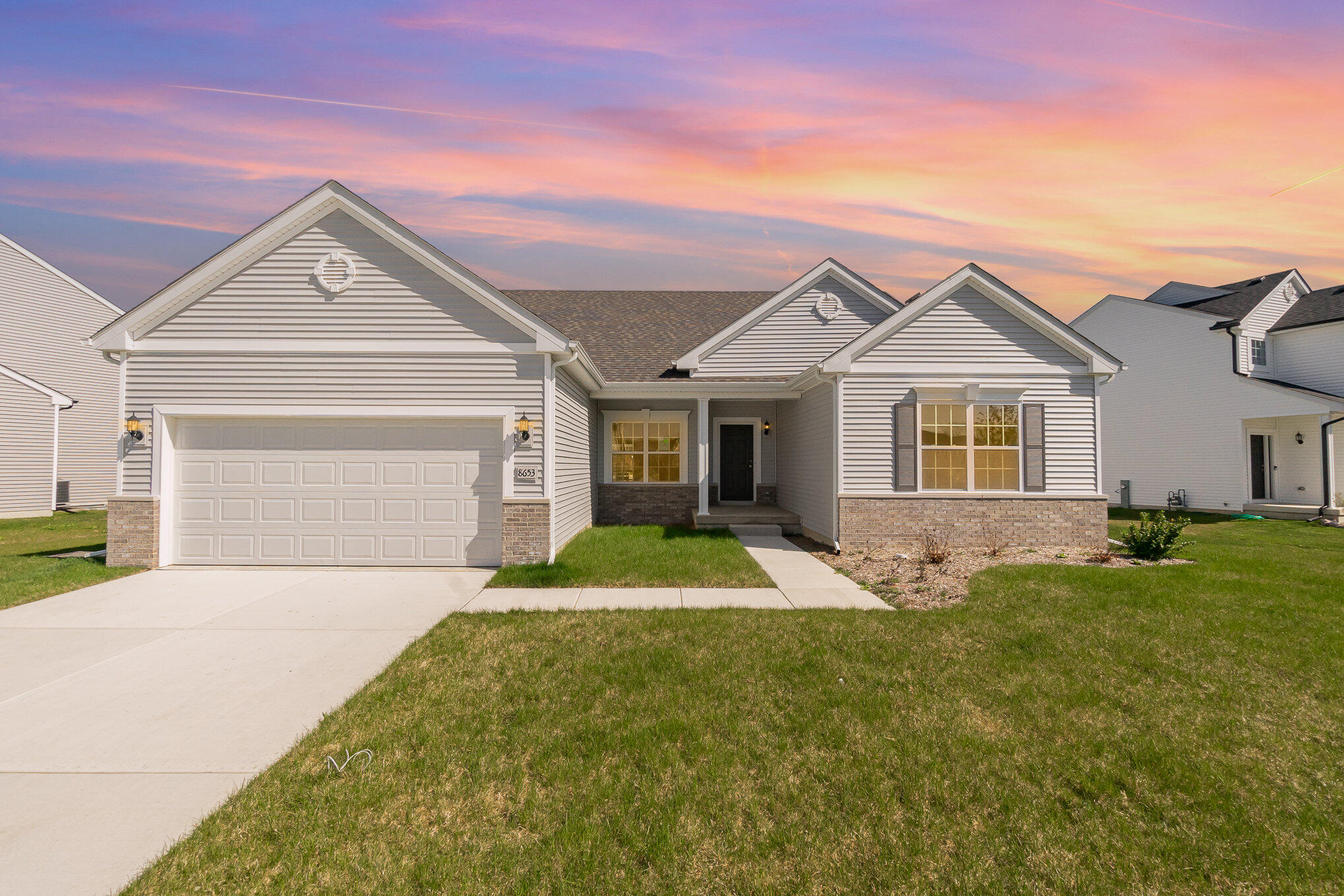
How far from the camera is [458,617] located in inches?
285

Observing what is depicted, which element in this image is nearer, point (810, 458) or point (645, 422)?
point (810, 458)

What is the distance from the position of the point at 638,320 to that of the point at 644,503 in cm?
585

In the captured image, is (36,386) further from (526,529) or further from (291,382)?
(526,529)

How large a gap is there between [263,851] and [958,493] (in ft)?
38.3

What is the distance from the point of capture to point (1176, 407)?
Answer: 21344mm

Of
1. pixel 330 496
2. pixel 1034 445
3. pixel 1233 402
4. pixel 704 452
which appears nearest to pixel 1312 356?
pixel 1233 402

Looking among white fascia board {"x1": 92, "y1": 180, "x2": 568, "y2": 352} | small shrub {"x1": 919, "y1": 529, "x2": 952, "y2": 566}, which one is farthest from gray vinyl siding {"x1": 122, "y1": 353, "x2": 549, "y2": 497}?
small shrub {"x1": 919, "y1": 529, "x2": 952, "y2": 566}

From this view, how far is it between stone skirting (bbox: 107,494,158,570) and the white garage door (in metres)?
0.33

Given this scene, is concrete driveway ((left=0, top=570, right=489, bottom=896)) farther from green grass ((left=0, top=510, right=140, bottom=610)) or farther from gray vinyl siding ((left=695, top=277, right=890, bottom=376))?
gray vinyl siding ((left=695, top=277, right=890, bottom=376))

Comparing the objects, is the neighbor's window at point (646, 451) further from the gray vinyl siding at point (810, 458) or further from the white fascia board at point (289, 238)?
the white fascia board at point (289, 238)

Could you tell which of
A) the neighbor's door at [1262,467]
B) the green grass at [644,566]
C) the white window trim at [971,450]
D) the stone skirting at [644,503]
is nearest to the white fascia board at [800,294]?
the stone skirting at [644,503]

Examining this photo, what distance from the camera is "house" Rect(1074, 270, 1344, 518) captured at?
752 inches

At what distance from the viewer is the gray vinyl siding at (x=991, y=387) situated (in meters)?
12.0

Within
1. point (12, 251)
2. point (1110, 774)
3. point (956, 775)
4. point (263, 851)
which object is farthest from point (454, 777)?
point (12, 251)
